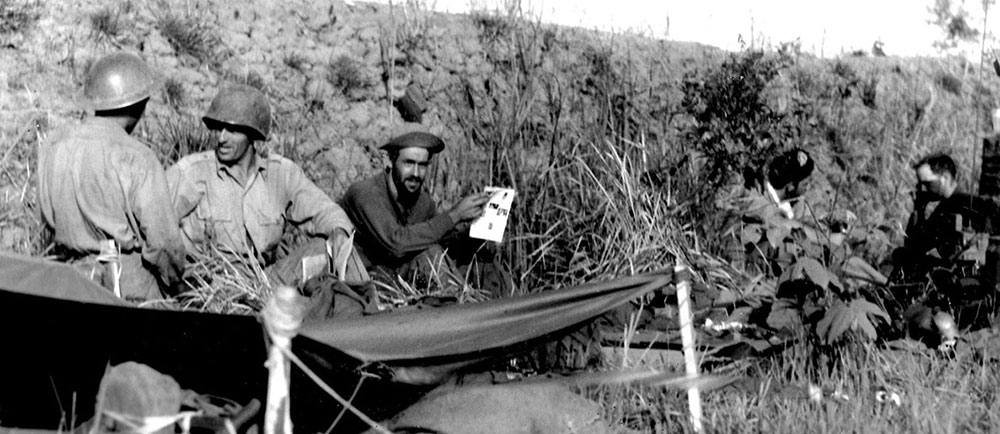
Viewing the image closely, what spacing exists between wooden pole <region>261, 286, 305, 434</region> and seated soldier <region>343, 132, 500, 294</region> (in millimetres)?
2810

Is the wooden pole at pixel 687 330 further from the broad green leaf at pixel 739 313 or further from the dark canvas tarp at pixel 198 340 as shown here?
the broad green leaf at pixel 739 313

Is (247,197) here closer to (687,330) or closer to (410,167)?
(410,167)

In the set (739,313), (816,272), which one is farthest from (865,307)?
(739,313)

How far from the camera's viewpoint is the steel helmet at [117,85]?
5297 mm

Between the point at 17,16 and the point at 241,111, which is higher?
the point at 17,16

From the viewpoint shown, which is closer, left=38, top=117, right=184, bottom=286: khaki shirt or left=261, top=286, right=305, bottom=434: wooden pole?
left=261, top=286, right=305, bottom=434: wooden pole

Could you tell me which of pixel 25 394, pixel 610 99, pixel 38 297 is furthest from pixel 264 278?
pixel 610 99

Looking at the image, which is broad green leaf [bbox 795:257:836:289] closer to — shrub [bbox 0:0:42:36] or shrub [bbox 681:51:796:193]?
shrub [bbox 681:51:796:193]

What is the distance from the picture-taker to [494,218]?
6.69 meters

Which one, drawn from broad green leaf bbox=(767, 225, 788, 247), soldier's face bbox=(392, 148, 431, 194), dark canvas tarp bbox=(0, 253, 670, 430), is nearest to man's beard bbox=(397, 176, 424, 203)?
soldier's face bbox=(392, 148, 431, 194)

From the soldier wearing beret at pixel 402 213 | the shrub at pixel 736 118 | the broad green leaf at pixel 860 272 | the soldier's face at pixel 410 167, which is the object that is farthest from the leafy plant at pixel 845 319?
the soldier's face at pixel 410 167

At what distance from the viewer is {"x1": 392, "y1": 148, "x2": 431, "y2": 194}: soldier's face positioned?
6797 millimetres

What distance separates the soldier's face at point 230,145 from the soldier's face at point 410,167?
0.91 metres

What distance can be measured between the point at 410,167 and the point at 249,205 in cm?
96
